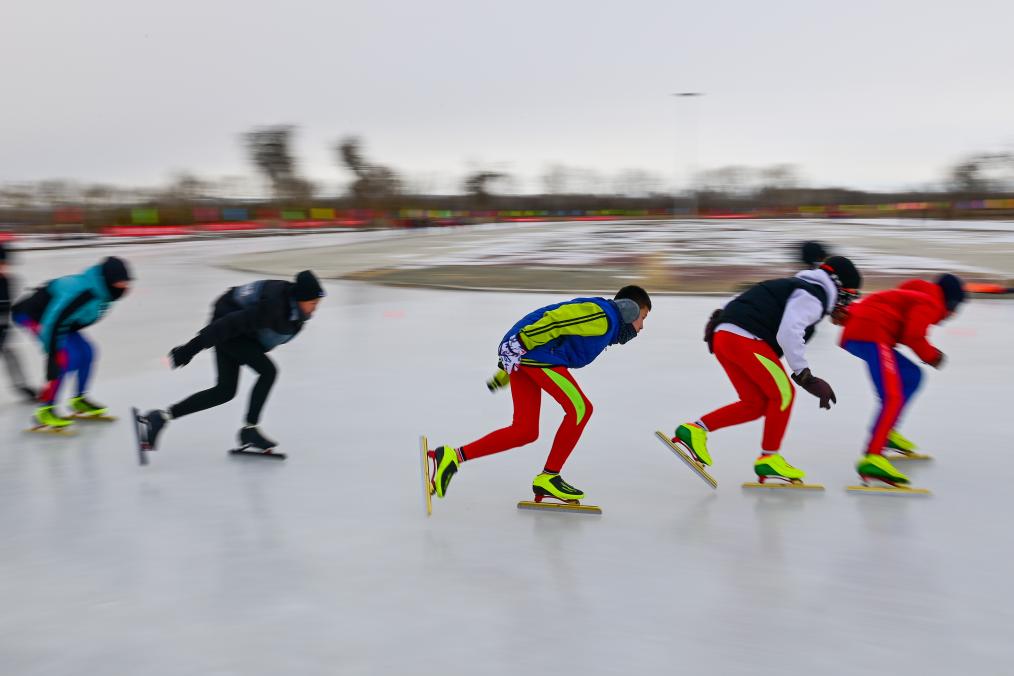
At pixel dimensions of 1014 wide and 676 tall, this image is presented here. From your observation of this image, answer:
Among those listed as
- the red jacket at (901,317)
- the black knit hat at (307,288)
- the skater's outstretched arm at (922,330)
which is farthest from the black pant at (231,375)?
the skater's outstretched arm at (922,330)

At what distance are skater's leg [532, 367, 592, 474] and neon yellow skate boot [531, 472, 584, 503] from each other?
0.04m

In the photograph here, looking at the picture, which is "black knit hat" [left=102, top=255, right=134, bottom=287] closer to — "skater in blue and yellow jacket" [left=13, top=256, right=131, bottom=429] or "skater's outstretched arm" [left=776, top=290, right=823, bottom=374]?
"skater in blue and yellow jacket" [left=13, top=256, right=131, bottom=429]

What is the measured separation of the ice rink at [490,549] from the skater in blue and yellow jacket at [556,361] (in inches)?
9.6

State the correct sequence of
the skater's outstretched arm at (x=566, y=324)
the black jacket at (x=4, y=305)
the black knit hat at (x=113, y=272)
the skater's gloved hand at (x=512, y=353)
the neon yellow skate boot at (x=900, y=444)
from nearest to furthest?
1. the skater's outstretched arm at (x=566, y=324)
2. the skater's gloved hand at (x=512, y=353)
3. the neon yellow skate boot at (x=900, y=444)
4. the black knit hat at (x=113, y=272)
5. the black jacket at (x=4, y=305)

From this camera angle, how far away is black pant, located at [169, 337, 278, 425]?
4.36 m

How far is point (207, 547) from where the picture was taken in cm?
324

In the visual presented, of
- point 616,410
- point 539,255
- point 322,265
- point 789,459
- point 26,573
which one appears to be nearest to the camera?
point 26,573

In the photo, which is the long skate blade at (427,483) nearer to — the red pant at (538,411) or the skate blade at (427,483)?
the skate blade at (427,483)

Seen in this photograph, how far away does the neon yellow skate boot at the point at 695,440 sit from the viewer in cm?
388

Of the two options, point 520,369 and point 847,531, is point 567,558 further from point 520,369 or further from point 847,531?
point 847,531

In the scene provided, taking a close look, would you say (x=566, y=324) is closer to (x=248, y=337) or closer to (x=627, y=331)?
(x=627, y=331)

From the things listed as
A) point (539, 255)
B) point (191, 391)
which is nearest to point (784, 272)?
point (539, 255)

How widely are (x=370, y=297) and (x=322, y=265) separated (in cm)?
692

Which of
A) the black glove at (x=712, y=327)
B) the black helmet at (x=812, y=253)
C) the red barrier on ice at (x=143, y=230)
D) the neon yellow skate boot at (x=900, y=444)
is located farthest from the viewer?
the red barrier on ice at (x=143, y=230)
